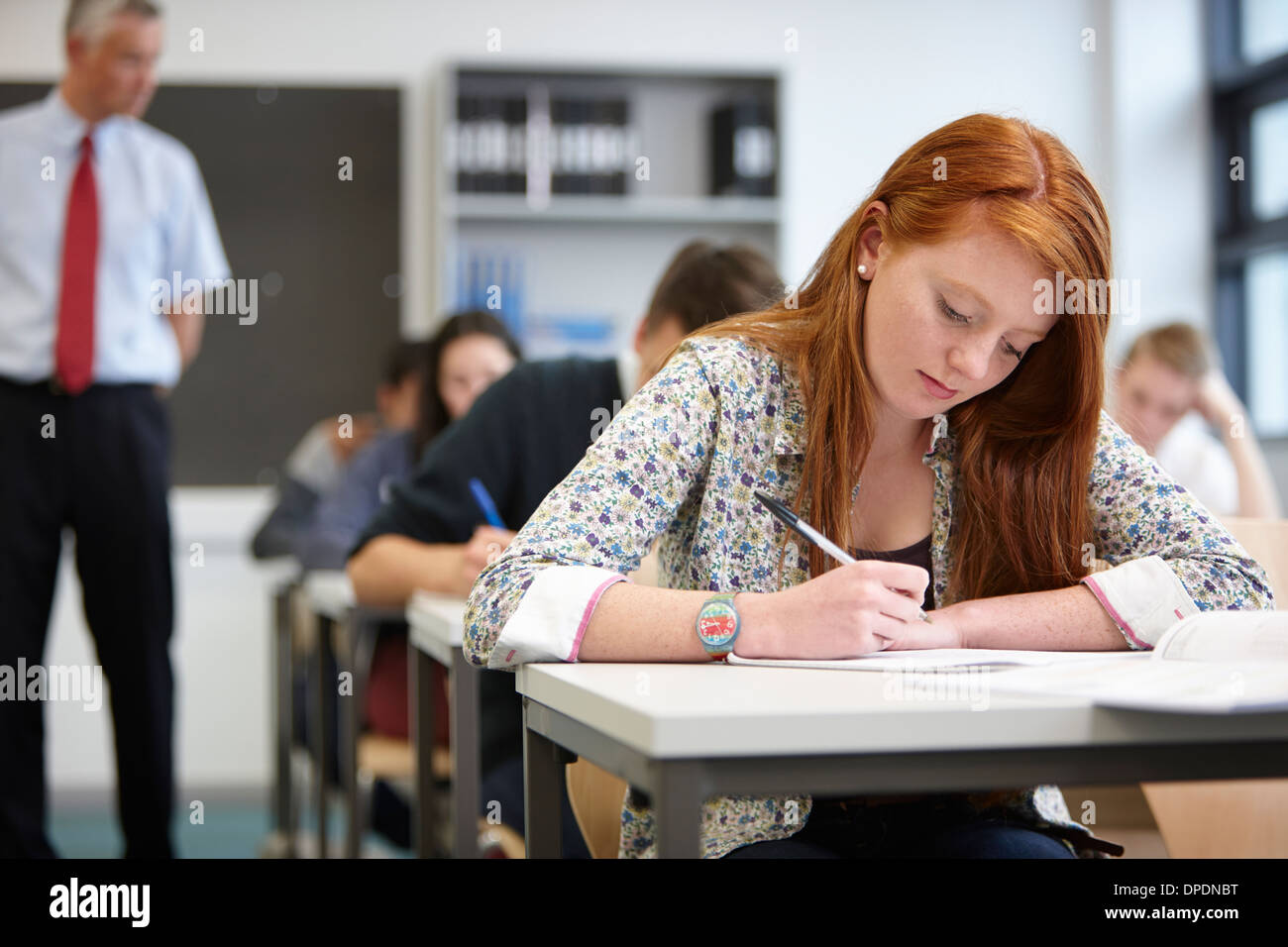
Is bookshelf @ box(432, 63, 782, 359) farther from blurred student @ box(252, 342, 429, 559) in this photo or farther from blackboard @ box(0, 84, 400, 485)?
blurred student @ box(252, 342, 429, 559)

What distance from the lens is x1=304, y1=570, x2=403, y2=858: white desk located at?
7.65ft

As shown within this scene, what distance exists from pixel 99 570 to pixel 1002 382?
1.91 meters

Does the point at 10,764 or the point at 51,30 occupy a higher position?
the point at 51,30

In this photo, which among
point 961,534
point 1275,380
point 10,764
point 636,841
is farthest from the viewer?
point 1275,380

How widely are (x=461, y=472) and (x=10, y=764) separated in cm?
111

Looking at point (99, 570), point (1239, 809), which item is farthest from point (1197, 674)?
point (99, 570)

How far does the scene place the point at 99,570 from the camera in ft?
8.75

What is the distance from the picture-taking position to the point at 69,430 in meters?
2.64

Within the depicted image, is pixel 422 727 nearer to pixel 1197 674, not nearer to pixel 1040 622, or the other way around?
pixel 1040 622

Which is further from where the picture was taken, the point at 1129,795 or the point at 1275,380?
the point at 1275,380

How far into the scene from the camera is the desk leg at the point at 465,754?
163 centimetres

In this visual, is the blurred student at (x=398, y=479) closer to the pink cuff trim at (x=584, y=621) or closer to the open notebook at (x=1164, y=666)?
the pink cuff trim at (x=584, y=621)
